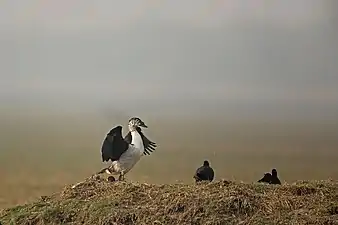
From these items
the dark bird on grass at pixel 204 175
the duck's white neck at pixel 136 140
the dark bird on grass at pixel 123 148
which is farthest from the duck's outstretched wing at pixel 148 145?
the dark bird on grass at pixel 204 175

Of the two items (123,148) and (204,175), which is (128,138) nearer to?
(123,148)

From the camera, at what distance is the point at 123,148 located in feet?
14.3

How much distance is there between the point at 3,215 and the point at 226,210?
141cm

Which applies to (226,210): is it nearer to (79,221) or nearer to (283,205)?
(283,205)

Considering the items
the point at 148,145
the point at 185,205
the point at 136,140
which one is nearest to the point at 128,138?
the point at 136,140

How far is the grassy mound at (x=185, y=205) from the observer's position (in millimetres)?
3215

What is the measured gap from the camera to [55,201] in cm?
370

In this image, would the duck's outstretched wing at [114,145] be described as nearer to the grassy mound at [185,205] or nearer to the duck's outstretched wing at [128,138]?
the duck's outstretched wing at [128,138]

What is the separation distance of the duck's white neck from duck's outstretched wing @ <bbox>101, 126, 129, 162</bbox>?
0.15 m

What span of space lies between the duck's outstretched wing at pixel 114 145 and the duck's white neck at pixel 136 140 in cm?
15

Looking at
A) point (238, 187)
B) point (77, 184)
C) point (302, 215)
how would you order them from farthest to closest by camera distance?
point (77, 184) → point (238, 187) → point (302, 215)

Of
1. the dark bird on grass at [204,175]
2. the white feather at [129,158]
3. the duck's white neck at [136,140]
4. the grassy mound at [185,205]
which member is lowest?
the grassy mound at [185,205]

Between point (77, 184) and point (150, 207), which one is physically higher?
point (77, 184)

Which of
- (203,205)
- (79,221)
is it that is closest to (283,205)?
(203,205)
